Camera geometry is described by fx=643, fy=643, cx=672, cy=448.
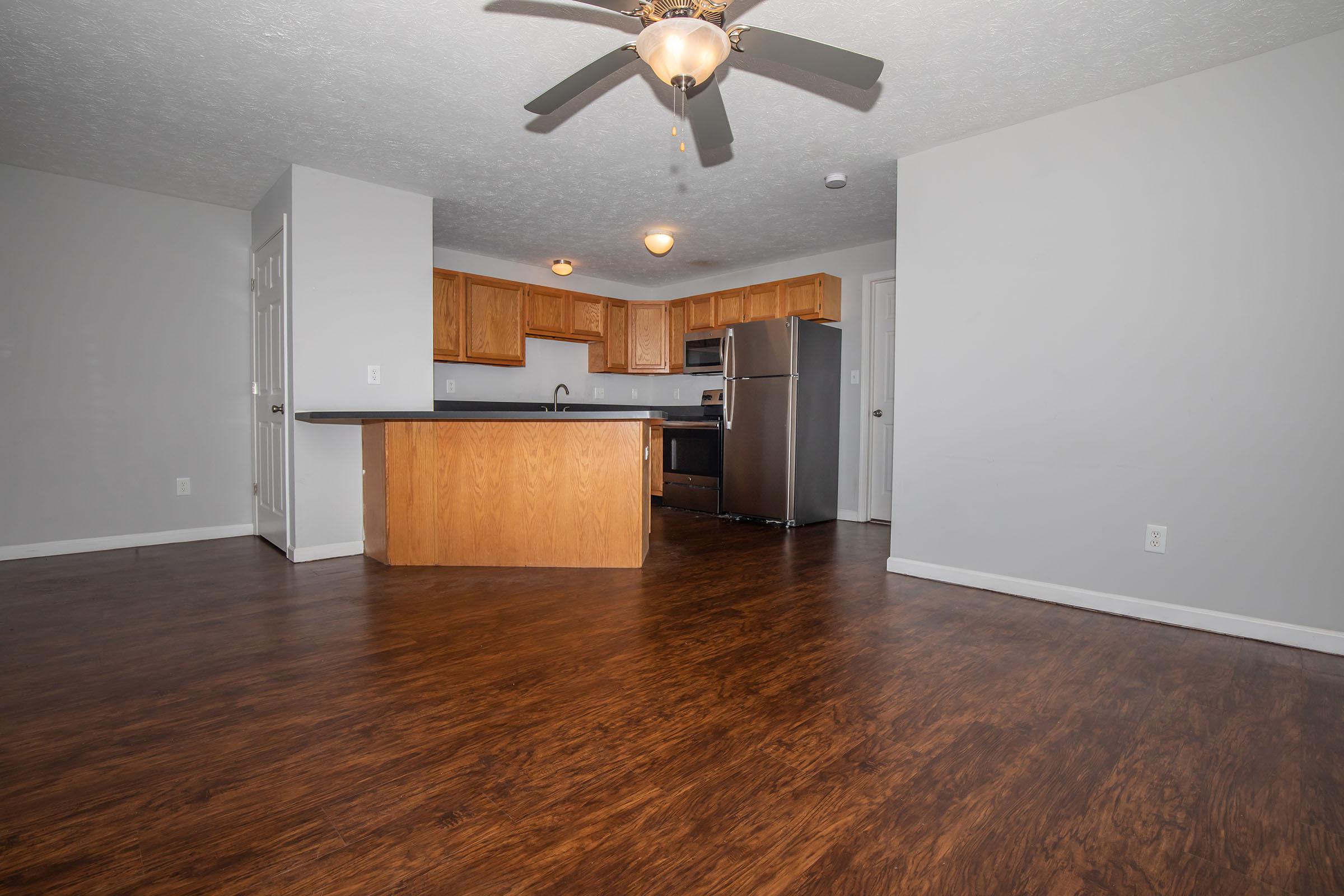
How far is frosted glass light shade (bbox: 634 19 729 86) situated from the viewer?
5.62ft

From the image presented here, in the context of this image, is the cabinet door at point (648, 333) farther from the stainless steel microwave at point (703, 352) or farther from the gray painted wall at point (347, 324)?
the gray painted wall at point (347, 324)

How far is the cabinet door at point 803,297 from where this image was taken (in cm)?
534

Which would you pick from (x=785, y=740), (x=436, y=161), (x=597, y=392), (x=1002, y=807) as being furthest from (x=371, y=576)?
(x=597, y=392)

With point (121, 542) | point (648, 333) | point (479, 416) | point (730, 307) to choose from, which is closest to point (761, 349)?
point (730, 307)

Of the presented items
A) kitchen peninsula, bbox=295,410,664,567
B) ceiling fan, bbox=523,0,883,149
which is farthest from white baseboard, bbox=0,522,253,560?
ceiling fan, bbox=523,0,883,149

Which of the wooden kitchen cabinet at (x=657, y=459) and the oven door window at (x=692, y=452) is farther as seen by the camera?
the wooden kitchen cabinet at (x=657, y=459)

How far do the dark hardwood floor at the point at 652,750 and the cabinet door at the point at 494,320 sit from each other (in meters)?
2.99

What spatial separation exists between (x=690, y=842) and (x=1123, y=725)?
4.35ft

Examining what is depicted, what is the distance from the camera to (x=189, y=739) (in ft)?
5.49

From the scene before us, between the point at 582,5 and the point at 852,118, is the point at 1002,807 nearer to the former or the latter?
the point at 582,5

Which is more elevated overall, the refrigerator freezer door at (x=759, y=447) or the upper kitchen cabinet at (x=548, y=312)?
the upper kitchen cabinet at (x=548, y=312)

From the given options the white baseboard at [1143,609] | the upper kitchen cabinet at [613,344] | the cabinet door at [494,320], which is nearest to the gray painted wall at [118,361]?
the cabinet door at [494,320]

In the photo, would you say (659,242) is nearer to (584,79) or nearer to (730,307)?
(730,307)

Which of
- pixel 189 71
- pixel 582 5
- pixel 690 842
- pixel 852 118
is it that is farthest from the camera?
pixel 852 118
